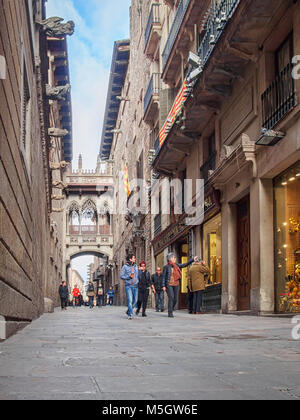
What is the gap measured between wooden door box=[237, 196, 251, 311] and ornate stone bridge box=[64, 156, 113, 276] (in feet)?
134

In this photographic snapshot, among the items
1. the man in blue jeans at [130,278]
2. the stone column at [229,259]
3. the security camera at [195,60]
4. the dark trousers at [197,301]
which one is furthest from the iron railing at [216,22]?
the dark trousers at [197,301]

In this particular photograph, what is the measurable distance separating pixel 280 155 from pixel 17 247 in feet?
21.2

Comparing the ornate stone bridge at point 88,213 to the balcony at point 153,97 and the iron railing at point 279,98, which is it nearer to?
the balcony at point 153,97

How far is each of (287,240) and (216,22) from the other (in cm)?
597

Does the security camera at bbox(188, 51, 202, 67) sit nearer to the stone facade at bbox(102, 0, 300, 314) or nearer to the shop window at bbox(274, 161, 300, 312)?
the stone facade at bbox(102, 0, 300, 314)

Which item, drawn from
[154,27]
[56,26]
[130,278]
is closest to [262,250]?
[130,278]

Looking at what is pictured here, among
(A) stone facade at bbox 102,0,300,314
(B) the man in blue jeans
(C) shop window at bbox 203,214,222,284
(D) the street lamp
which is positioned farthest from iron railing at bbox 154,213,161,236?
(D) the street lamp

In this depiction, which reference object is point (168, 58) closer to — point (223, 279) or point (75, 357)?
point (223, 279)

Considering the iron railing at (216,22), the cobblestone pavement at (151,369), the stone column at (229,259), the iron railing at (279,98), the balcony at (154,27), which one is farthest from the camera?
the balcony at (154,27)

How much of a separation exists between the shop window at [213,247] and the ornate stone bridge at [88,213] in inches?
1479

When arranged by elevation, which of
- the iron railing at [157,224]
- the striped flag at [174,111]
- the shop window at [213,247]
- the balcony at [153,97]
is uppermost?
the balcony at [153,97]

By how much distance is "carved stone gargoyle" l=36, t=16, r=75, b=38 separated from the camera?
15.8 metres

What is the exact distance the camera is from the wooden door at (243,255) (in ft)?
50.8
